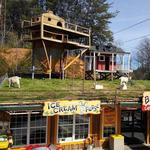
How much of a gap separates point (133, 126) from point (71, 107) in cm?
626

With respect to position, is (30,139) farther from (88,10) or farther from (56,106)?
(88,10)

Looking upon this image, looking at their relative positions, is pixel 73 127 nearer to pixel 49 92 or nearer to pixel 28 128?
pixel 28 128

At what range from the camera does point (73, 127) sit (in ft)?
75.8

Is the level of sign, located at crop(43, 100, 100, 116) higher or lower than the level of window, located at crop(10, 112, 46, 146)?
higher

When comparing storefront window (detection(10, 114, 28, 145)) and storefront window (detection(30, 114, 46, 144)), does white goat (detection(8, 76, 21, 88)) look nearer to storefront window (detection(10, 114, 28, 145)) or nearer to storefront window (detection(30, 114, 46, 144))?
storefront window (detection(30, 114, 46, 144))

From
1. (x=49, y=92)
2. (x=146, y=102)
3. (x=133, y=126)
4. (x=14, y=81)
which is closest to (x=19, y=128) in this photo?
(x=49, y=92)

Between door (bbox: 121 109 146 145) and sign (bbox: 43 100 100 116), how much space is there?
3603 mm

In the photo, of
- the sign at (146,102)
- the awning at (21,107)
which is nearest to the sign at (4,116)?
the awning at (21,107)

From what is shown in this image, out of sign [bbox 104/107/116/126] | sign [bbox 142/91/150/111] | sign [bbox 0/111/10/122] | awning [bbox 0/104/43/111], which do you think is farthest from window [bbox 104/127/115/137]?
sign [bbox 0/111/10/122]

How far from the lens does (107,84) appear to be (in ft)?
110

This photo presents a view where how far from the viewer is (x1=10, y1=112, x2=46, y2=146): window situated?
832 inches

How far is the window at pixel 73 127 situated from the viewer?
22766 mm

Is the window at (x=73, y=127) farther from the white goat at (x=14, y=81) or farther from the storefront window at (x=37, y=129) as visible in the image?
the white goat at (x=14, y=81)

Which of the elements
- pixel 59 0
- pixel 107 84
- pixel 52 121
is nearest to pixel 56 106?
pixel 52 121
